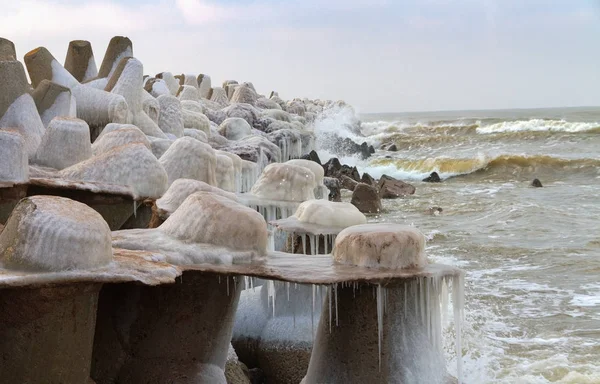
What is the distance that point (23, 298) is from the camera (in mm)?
2980

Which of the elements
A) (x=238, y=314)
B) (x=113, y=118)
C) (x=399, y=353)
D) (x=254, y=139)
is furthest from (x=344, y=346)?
(x=254, y=139)

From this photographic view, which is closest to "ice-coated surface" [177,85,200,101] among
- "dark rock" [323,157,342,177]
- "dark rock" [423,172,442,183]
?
"dark rock" [323,157,342,177]

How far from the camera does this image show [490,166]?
24.5 meters

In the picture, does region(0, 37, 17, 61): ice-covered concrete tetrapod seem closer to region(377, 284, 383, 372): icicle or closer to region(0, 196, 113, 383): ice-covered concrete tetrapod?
region(0, 196, 113, 383): ice-covered concrete tetrapod

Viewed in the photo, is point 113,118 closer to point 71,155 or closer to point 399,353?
point 71,155

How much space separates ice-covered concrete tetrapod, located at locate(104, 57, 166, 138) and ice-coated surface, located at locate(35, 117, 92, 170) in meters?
2.40

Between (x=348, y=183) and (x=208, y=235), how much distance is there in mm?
14922

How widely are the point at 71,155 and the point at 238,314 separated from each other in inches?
59.1

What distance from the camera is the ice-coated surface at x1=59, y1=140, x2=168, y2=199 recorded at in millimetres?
4820

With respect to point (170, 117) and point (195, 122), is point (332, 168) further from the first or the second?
point (170, 117)

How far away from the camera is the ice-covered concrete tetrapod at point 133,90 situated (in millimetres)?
8273

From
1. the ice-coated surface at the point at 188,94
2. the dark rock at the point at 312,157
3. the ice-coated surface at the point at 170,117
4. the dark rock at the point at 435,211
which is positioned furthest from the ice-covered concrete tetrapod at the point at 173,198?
the dark rock at the point at 312,157

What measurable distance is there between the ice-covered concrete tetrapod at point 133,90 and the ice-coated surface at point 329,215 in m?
3.39

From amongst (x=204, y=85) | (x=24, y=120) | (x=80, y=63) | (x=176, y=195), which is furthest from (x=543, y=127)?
(x=176, y=195)
